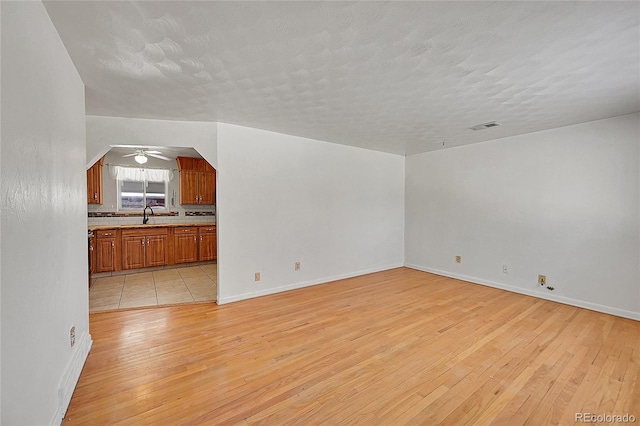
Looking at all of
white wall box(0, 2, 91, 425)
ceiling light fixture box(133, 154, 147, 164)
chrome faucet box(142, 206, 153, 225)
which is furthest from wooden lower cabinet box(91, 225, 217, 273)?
white wall box(0, 2, 91, 425)

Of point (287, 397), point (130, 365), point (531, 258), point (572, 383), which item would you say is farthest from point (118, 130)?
point (531, 258)

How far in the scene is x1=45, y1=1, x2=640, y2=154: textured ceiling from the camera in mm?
1524

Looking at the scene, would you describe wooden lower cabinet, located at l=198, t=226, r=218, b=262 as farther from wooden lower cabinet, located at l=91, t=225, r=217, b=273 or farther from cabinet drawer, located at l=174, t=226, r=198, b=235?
cabinet drawer, located at l=174, t=226, r=198, b=235

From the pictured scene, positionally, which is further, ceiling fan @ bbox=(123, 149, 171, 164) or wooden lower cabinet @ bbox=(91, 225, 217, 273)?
ceiling fan @ bbox=(123, 149, 171, 164)

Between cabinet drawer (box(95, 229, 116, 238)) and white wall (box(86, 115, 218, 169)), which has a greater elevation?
white wall (box(86, 115, 218, 169))

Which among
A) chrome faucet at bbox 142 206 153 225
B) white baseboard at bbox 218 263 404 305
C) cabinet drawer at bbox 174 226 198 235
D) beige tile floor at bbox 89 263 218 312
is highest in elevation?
chrome faucet at bbox 142 206 153 225

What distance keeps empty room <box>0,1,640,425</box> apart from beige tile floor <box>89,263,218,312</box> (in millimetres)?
59

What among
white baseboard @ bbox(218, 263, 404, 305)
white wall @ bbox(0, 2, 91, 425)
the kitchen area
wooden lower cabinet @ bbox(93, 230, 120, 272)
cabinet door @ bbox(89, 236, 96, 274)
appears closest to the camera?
white wall @ bbox(0, 2, 91, 425)

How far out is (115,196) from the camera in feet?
18.2

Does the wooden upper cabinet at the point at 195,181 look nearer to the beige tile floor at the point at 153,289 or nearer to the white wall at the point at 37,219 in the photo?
the beige tile floor at the point at 153,289

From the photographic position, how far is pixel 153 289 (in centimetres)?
419

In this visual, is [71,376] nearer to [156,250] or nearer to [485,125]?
[156,250]

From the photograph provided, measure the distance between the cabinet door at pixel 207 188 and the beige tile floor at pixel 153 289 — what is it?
63.7 inches

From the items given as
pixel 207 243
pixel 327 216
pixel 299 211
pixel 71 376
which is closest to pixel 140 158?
pixel 207 243
